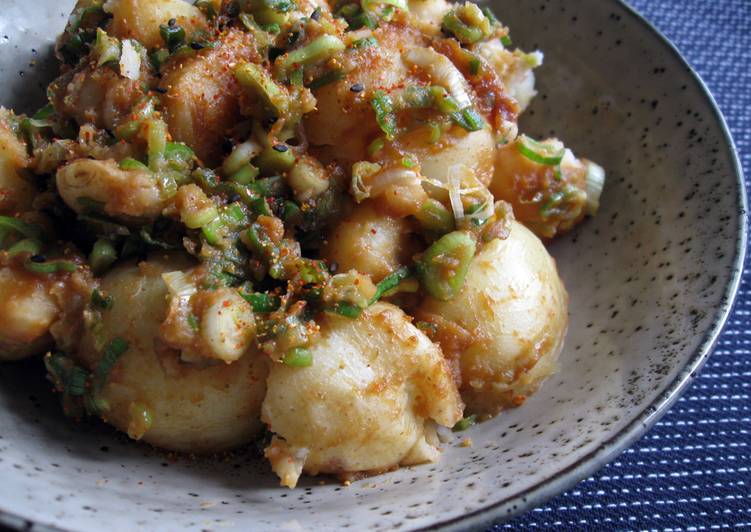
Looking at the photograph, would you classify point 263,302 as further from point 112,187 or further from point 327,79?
point 327,79

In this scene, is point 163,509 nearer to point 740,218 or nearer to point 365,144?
point 365,144

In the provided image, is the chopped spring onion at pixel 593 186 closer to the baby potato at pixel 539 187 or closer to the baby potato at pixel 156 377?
the baby potato at pixel 539 187

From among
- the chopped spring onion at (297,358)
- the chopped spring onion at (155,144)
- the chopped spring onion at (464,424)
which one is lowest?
the chopped spring onion at (464,424)

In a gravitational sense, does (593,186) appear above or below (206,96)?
below

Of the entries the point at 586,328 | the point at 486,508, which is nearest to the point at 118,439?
the point at 486,508

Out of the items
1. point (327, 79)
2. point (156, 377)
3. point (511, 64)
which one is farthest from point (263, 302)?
point (511, 64)

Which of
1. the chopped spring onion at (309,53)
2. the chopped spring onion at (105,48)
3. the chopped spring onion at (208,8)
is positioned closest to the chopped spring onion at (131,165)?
the chopped spring onion at (105,48)
